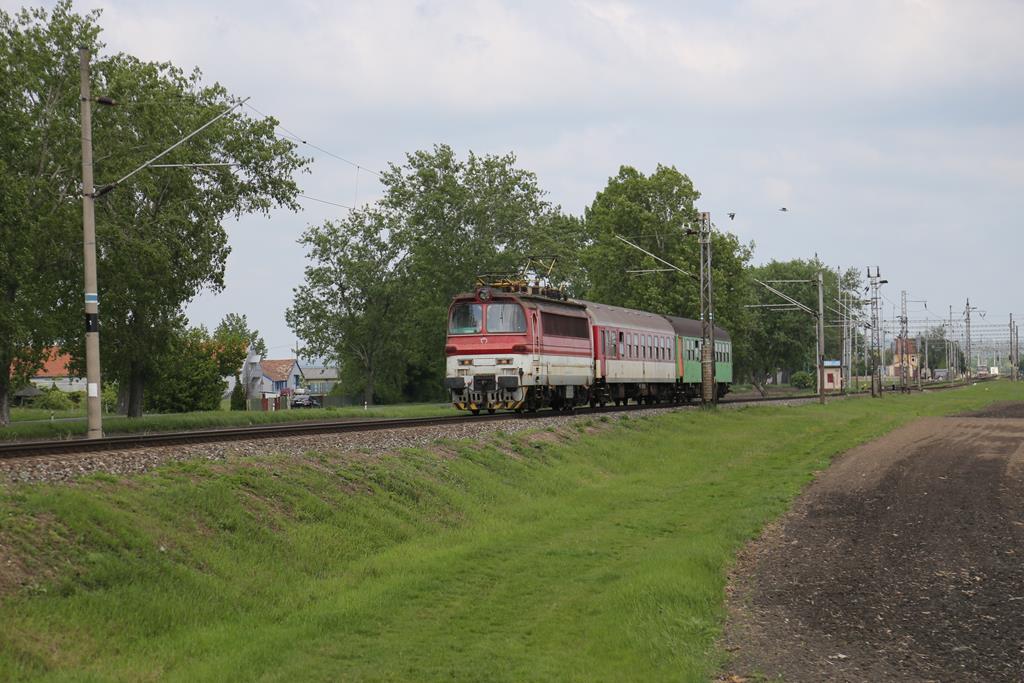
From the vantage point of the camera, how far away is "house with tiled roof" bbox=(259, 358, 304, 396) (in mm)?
161000

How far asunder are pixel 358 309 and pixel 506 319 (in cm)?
6532

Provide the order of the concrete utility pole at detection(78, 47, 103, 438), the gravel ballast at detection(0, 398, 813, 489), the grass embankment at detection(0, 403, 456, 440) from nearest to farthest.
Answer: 1. the gravel ballast at detection(0, 398, 813, 489)
2. the concrete utility pole at detection(78, 47, 103, 438)
3. the grass embankment at detection(0, 403, 456, 440)

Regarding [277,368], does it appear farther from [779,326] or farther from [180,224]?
[180,224]

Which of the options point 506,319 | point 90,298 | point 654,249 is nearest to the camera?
point 90,298

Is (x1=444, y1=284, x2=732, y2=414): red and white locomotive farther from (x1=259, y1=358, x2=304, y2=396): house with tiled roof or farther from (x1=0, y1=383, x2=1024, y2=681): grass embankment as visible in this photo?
(x1=259, y1=358, x2=304, y2=396): house with tiled roof

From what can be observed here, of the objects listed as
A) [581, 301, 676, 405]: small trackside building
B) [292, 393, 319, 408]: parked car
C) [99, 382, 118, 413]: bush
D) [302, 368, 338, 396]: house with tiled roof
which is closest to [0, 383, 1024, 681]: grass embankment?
[581, 301, 676, 405]: small trackside building

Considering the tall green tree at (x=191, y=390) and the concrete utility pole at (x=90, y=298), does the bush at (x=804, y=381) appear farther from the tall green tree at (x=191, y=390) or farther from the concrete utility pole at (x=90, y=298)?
the concrete utility pole at (x=90, y=298)

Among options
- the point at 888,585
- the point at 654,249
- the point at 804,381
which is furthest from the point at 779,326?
the point at 888,585

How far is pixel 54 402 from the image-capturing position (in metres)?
82.2

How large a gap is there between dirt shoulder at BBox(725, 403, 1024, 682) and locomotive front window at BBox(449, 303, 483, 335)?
46.2 ft

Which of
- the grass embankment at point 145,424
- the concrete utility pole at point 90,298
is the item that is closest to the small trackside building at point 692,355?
the grass embankment at point 145,424

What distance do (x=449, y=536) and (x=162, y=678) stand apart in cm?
686

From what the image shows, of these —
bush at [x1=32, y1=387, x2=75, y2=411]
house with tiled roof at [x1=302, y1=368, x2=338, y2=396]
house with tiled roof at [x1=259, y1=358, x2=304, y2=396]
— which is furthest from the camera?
house with tiled roof at [x1=302, y1=368, x2=338, y2=396]

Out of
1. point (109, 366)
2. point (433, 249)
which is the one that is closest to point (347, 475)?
point (109, 366)
